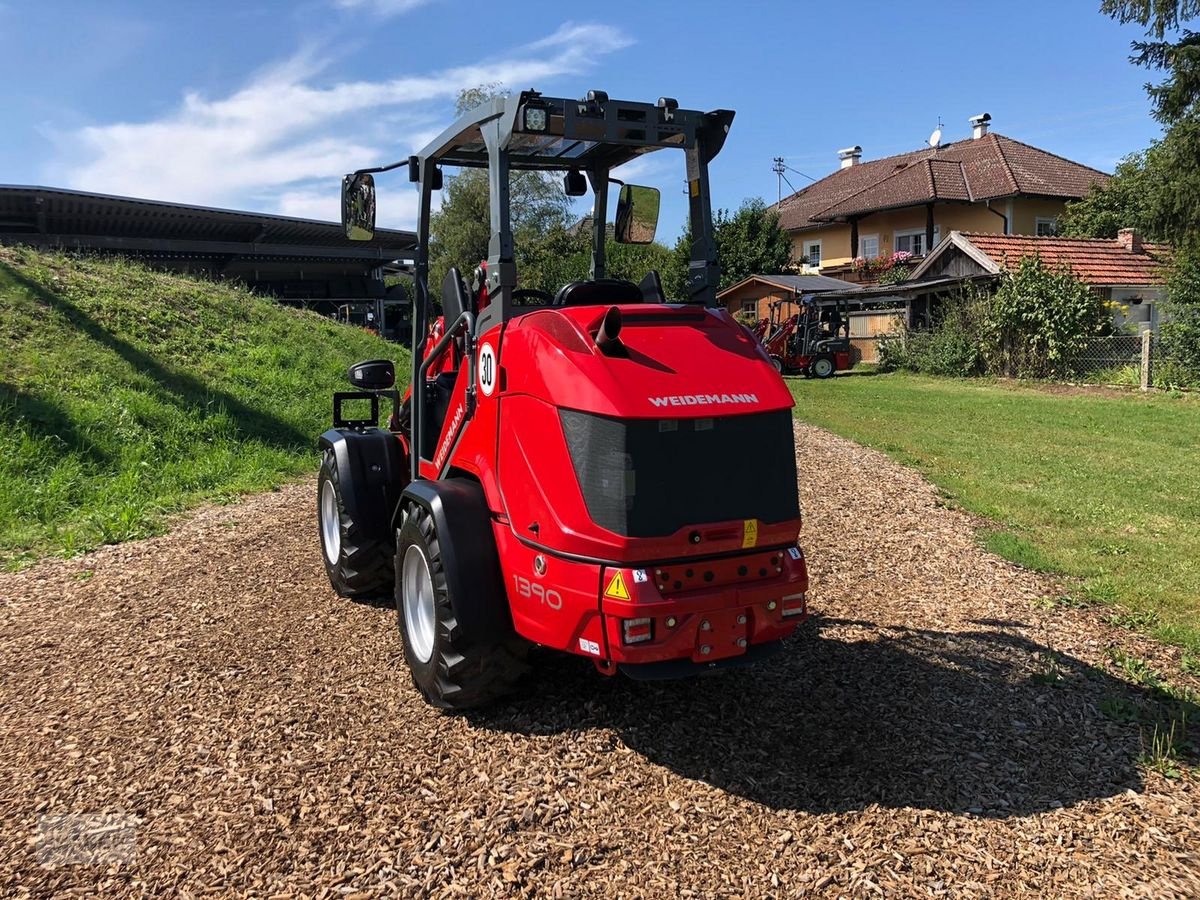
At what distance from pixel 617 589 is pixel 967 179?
34313 mm

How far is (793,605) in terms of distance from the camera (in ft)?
11.1

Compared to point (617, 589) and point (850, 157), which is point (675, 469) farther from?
point (850, 157)

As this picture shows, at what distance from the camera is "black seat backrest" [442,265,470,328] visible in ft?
14.0

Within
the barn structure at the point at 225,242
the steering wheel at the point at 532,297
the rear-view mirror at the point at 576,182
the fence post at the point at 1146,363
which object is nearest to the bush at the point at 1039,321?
the fence post at the point at 1146,363

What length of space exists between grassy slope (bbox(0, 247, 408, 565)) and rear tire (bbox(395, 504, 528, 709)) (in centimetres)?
433

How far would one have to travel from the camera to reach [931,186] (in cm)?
3169

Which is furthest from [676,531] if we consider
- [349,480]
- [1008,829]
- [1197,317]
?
[1197,317]

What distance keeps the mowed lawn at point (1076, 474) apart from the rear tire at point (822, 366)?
6.59m

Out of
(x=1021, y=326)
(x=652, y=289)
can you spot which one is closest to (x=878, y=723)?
(x=652, y=289)

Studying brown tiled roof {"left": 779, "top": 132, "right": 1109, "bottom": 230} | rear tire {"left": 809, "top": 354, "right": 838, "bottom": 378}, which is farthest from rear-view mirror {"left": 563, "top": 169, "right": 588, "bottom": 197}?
brown tiled roof {"left": 779, "top": 132, "right": 1109, "bottom": 230}

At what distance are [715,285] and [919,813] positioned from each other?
93.3 inches

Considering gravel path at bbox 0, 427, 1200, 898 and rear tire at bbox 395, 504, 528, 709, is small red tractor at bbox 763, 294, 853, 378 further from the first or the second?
rear tire at bbox 395, 504, 528, 709

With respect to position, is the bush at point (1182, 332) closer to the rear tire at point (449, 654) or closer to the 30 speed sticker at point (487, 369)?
the 30 speed sticker at point (487, 369)

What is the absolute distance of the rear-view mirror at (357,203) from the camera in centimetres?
436
